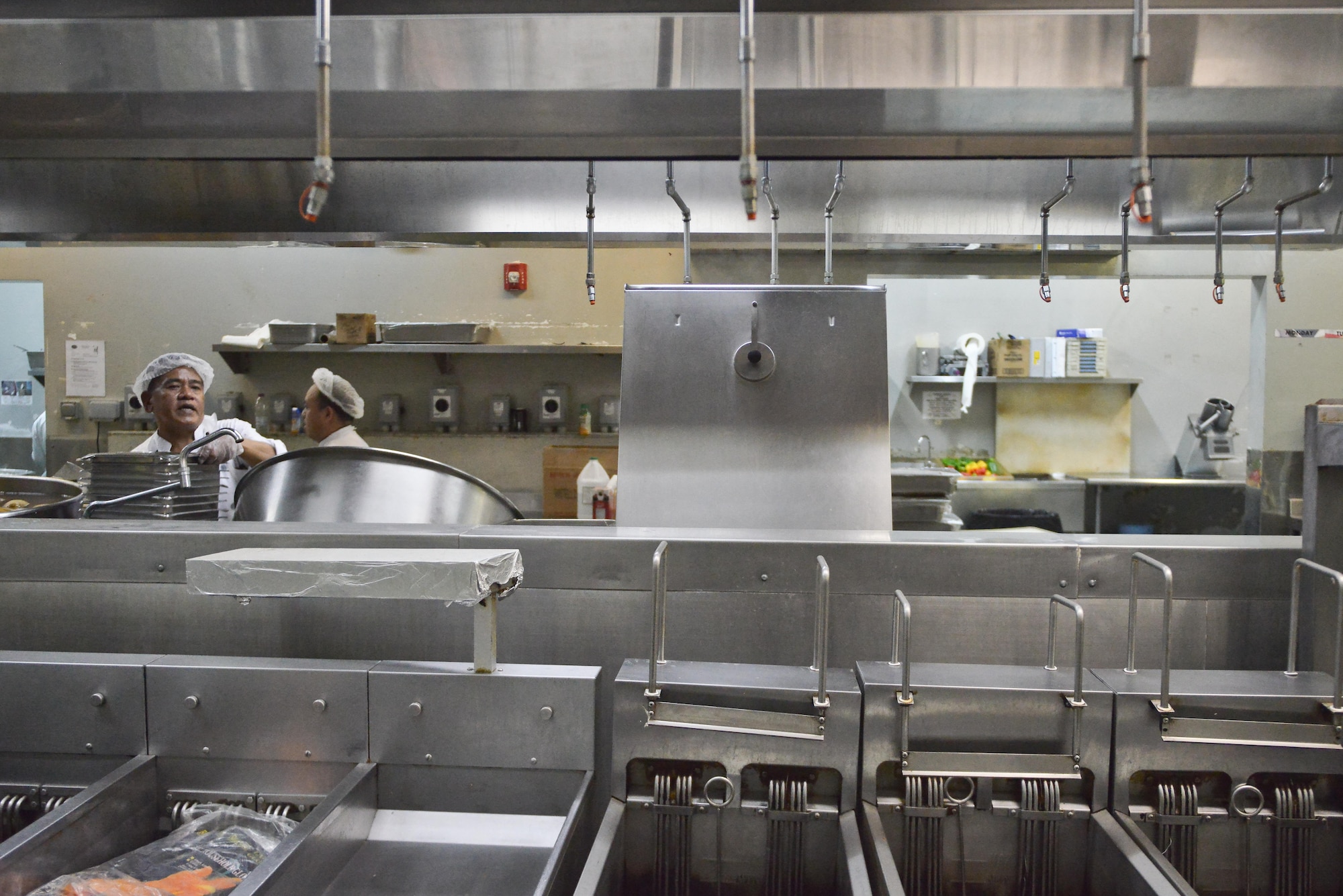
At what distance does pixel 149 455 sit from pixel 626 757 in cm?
126

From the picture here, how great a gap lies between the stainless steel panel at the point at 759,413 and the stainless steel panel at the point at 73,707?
108cm

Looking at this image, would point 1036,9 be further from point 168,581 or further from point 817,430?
point 168,581

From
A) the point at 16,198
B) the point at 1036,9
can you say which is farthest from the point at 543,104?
the point at 16,198

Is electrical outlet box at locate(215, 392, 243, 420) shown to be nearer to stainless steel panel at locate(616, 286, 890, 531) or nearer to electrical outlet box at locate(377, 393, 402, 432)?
electrical outlet box at locate(377, 393, 402, 432)

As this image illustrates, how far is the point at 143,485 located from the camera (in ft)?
5.68

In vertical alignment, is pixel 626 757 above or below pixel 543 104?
below

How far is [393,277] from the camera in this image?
4.89m

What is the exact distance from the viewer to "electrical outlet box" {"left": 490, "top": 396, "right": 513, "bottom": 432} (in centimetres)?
475

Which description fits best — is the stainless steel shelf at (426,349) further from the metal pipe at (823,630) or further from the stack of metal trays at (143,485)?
the metal pipe at (823,630)

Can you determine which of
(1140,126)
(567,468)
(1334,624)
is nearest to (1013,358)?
(567,468)

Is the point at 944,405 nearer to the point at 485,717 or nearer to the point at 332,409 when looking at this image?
the point at 332,409

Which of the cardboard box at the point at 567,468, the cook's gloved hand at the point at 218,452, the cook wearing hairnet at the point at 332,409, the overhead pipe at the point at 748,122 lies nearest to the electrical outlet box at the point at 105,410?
the cook wearing hairnet at the point at 332,409

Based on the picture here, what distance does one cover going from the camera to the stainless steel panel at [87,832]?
0.99 metres

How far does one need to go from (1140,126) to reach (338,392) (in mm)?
3194
